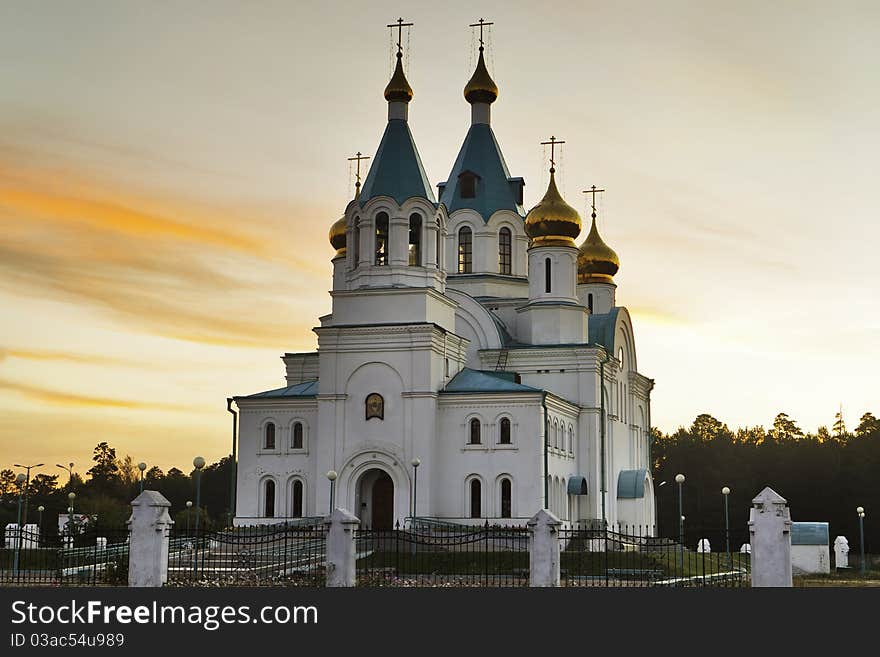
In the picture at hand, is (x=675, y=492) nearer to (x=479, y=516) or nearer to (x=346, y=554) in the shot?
(x=479, y=516)

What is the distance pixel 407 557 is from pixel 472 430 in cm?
618

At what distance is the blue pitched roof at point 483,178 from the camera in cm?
4409

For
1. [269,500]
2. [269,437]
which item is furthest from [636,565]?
[269,437]

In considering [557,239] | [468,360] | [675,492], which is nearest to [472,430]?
[468,360]

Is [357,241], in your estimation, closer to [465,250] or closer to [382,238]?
[382,238]

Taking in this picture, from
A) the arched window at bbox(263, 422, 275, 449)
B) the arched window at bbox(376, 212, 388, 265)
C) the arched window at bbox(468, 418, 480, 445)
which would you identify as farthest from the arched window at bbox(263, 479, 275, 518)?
the arched window at bbox(376, 212, 388, 265)

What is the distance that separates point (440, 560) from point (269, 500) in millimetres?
10036

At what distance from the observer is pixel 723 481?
69.5 metres

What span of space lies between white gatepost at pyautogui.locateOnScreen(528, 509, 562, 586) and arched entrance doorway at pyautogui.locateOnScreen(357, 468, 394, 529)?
50.1 ft

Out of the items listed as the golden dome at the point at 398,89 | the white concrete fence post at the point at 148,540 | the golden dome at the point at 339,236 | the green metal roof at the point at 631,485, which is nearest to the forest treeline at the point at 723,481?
the green metal roof at the point at 631,485

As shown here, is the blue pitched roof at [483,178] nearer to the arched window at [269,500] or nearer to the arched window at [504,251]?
the arched window at [504,251]

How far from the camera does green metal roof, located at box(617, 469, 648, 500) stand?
4275 cm

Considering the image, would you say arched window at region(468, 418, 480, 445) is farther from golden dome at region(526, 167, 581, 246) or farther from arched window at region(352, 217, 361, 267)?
golden dome at region(526, 167, 581, 246)

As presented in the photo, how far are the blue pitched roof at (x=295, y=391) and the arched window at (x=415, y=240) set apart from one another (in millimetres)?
5067
